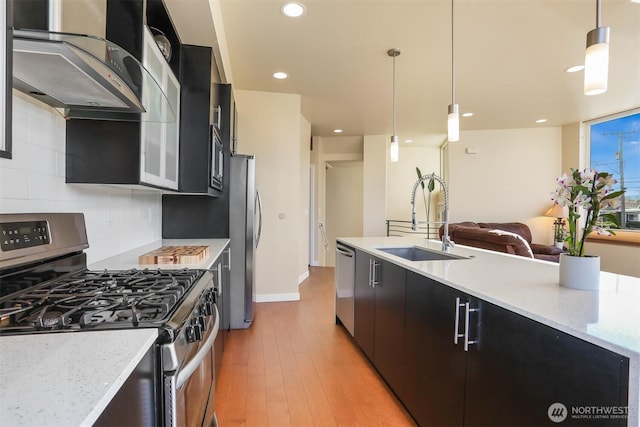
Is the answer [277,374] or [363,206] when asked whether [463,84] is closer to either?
[363,206]

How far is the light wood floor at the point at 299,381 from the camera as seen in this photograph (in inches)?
74.5

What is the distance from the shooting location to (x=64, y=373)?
60 cm

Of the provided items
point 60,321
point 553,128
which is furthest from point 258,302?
point 553,128

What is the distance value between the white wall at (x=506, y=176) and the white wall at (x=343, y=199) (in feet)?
6.36

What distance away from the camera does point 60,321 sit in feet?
2.67

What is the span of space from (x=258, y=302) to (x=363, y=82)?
3011mm

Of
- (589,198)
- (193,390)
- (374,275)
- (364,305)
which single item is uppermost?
(589,198)

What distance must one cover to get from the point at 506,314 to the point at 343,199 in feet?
20.4

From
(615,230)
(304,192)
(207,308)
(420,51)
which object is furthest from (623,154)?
(207,308)

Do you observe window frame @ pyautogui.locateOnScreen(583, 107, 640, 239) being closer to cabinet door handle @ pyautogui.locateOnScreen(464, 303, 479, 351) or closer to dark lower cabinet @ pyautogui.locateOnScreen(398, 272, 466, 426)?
dark lower cabinet @ pyautogui.locateOnScreen(398, 272, 466, 426)

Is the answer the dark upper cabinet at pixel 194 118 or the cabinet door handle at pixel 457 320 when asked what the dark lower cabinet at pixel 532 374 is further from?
the dark upper cabinet at pixel 194 118

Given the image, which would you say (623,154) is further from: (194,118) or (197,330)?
(197,330)

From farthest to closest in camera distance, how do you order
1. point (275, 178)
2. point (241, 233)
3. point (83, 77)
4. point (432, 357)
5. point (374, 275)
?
point (275, 178) < point (241, 233) < point (374, 275) < point (432, 357) < point (83, 77)

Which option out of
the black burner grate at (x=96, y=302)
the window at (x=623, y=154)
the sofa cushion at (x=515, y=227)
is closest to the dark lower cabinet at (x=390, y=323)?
the black burner grate at (x=96, y=302)
